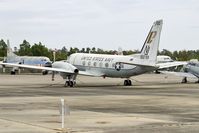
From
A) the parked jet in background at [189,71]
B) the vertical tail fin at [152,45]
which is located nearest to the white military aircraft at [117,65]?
the vertical tail fin at [152,45]

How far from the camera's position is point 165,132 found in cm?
1394

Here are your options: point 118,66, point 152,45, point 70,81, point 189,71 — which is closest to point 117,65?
point 118,66

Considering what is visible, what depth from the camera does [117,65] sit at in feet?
142

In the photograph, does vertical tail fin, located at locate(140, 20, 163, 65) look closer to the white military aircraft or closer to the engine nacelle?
the white military aircraft

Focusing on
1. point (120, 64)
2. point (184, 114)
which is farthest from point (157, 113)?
point (120, 64)

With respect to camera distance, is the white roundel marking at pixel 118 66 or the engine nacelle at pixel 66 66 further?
the white roundel marking at pixel 118 66

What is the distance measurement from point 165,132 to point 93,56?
32.4 meters

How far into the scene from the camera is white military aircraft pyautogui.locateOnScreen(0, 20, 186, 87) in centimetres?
4175

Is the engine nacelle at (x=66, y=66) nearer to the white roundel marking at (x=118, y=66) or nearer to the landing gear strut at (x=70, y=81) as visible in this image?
the landing gear strut at (x=70, y=81)

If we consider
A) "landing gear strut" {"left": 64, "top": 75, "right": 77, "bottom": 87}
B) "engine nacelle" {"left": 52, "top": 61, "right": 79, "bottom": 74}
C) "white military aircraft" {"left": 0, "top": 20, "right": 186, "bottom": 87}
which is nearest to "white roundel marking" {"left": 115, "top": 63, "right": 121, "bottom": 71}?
"white military aircraft" {"left": 0, "top": 20, "right": 186, "bottom": 87}

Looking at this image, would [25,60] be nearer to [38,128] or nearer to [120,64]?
[120,64]

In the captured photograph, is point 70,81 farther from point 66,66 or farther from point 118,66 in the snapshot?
point 118,66

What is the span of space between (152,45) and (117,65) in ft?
11.3

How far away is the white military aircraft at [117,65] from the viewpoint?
1644 inches
